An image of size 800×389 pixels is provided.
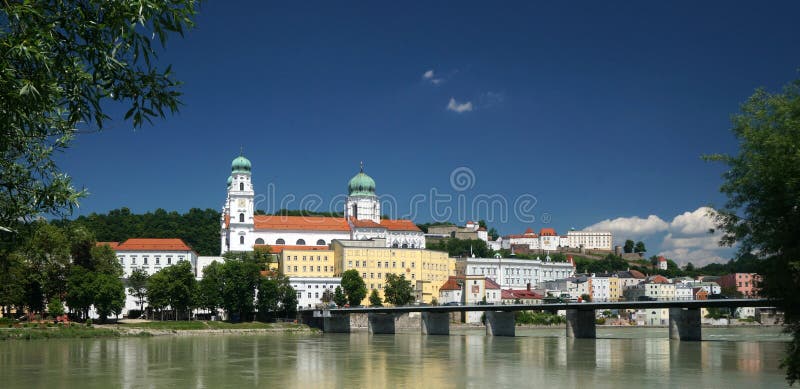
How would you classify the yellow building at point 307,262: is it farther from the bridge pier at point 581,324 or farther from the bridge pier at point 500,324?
the bridge pier at point 581,324

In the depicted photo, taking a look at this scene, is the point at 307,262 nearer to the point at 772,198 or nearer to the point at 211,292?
the point at 211,292

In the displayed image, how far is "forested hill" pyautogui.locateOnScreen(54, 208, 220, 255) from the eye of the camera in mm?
129125

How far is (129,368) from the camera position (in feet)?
122

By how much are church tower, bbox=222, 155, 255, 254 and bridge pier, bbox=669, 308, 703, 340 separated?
69175mm

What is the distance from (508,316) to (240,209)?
54.9 meters

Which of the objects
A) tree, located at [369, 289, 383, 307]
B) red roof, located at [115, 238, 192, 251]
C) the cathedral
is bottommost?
tree, located at [369, 289, 383, 307]

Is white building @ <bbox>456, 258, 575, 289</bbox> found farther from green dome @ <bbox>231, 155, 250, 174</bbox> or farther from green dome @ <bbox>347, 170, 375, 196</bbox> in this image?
green dome @ <bbox>231, 155, 250, 174</bbox>

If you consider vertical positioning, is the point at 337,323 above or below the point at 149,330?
below

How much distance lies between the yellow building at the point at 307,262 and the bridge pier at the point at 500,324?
123ft

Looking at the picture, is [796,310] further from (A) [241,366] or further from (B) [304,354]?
(B) [304,354]

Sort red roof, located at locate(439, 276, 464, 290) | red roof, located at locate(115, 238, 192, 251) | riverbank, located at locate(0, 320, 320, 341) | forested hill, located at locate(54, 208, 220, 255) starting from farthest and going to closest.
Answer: forested hill, located at locate(54, 208, 220, 255) → red roof, located at locate(439, 276, 464, 290) → red roof, located at locate(115, 238, 192, 251) → riverbank, located at locate(0, 320, 320, 341)

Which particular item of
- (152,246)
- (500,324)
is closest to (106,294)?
(152,246)

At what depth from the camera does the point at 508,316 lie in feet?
257

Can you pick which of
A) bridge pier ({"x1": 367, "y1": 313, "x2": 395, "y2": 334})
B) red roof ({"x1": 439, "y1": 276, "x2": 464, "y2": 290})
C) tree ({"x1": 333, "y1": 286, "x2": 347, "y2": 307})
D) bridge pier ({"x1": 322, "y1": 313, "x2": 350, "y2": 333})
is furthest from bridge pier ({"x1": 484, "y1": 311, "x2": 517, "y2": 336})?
red roof ({"x1": 439, "y1": 276, "x2": 464, "y2": 290})
